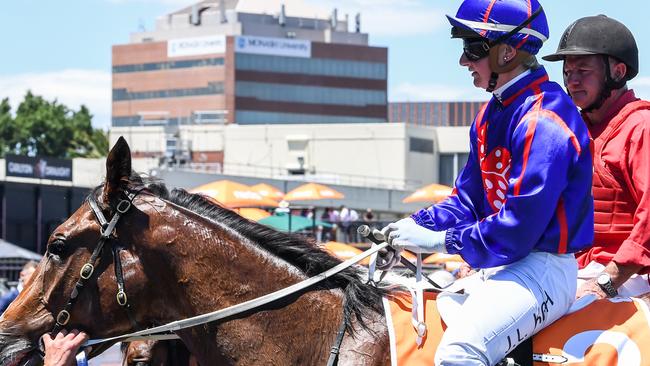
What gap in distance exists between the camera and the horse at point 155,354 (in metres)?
8.36

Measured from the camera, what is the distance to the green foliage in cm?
10556

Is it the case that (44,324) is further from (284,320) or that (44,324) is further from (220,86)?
(220,86)

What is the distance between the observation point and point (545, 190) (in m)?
4.95

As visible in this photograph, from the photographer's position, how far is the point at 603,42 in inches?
246

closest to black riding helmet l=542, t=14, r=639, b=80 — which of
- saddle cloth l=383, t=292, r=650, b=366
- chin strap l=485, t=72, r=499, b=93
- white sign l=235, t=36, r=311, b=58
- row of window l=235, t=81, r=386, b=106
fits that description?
chin strap l=485, t=72, r=499, b=93

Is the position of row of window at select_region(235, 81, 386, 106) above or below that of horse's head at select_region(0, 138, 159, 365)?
above

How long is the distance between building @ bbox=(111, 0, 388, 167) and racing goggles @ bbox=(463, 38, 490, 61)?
119 m

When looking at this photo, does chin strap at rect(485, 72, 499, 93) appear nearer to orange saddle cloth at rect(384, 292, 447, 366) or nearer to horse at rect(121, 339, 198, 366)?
orange saddle cloth at rect(384, 292, 447, 366)

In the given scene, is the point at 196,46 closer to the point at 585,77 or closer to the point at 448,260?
the point at 448,260

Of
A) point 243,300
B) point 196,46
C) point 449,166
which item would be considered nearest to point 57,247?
point 243,300

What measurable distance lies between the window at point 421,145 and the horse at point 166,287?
80.5 m

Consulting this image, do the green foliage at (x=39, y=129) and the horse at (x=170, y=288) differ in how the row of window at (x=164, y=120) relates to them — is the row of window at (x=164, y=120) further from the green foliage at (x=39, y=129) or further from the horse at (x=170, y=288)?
the horse at (x=170, y=288)

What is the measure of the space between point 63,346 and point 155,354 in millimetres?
2874

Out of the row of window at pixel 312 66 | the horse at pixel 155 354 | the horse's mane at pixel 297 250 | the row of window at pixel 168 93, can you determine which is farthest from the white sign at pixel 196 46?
the horse's mane at pixel 297 250
